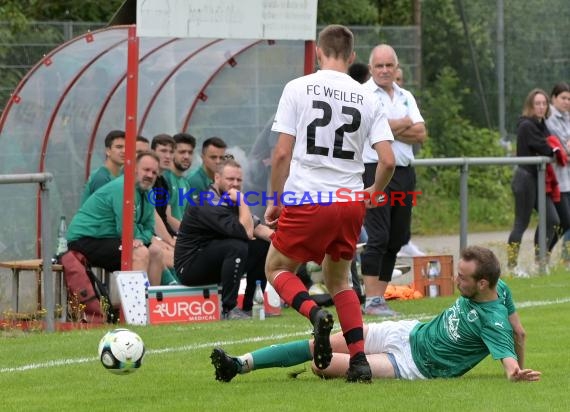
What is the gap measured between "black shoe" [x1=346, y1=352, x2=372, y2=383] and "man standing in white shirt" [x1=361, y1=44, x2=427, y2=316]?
419 cm

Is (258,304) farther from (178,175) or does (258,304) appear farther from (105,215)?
(178,175)

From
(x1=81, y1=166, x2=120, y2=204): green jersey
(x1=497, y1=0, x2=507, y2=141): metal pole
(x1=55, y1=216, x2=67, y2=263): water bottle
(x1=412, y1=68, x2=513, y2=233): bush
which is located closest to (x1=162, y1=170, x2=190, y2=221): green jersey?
(x1=81, y1=166, x2=120, y2=204): green jersey

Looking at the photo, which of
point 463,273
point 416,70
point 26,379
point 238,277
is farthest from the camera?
point 416,70

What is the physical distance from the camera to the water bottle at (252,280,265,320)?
516 inches

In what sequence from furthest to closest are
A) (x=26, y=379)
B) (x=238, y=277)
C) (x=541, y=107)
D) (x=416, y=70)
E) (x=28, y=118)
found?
(x=416, y=70) → (x=541, y=107) → (x=28, y=118) → (x=238, y=277) → (x=26, y=379)

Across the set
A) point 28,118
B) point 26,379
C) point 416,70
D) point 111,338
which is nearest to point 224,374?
point 111,338

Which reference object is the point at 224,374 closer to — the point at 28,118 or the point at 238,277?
the point at 238,277

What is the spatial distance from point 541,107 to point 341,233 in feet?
28.9

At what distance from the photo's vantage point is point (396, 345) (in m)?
8.86

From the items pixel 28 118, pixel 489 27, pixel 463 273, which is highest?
pixel 489 27

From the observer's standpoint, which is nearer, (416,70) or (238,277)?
(238,277)

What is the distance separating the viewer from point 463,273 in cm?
848

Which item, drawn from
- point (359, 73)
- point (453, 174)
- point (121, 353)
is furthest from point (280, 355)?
point (453, 174)

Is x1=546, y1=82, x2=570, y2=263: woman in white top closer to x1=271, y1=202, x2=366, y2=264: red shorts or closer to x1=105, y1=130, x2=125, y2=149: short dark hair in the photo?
x1=105, y1=130, x2=125, y2=149: short dark hair
